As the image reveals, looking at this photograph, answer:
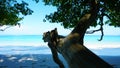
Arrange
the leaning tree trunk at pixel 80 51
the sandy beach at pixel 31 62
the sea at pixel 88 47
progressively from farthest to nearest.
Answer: the sea at pixel 88 47 < the sandy beach at pixel 31 62 < the leaning tree trunk at pixel 80 51

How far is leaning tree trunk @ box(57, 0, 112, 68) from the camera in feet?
17.7

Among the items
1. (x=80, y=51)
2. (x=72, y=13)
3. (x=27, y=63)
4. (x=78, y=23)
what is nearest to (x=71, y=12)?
(x=72, y=13)

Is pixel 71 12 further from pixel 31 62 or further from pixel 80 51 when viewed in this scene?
pixel 31 62

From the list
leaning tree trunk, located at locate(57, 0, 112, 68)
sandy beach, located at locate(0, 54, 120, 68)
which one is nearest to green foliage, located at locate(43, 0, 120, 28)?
leaning tree trunk, located at locate(57, 0, 112, 68)

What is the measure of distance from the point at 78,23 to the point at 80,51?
4.98 feet

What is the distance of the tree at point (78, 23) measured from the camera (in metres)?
5.67

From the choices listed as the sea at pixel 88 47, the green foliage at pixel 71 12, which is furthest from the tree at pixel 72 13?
the sea at pixel 88 47

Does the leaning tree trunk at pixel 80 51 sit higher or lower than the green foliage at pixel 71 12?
lower

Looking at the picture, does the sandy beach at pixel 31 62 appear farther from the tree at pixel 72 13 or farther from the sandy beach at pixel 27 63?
the tree at pixel 72 13

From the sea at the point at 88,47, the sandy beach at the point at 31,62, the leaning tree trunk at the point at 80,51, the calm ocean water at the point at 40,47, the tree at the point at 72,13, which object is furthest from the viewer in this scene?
the calm ocean water at the point at 40,47

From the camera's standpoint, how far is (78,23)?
7422mm

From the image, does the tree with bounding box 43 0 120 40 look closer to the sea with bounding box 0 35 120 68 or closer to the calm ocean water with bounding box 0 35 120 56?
the sea with bounding box 0 35 120 68

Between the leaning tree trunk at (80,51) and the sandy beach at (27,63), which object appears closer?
the leaning tree trunk at (80,51)

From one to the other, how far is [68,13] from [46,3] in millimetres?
1875
